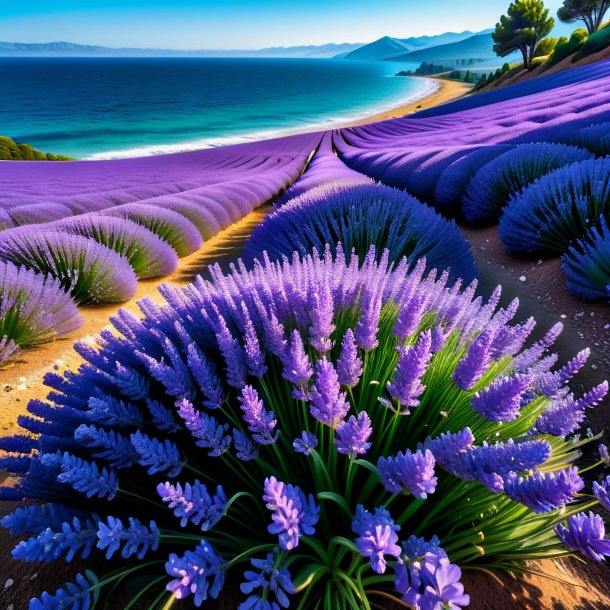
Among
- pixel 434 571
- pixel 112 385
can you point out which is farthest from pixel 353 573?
pixel 112 385

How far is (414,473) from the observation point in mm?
698

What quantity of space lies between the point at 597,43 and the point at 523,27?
76.0 feet

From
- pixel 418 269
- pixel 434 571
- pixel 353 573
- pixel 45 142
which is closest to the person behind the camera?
pixel 434 571

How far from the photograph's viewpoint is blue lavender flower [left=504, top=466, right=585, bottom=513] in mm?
677

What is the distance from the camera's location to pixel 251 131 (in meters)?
45.8

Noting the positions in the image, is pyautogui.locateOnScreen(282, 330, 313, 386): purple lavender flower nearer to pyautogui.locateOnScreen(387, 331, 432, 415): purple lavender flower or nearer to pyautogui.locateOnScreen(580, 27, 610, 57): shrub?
pyautogui.locateOnScreen(387, 331, 432, 415): purple lavender flower

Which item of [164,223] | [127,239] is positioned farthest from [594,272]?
[164,223]

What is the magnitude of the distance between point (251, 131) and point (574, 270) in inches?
1851

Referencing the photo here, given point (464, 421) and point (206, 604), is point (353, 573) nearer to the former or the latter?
point (206, 604)

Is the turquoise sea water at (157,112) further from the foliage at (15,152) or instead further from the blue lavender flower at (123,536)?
the blue lavender flower at (123,536)

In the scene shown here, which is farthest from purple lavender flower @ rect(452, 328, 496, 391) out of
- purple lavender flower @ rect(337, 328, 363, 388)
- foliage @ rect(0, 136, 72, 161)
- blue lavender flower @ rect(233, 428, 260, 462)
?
foliage @ rect(0, 136, 72, 161)

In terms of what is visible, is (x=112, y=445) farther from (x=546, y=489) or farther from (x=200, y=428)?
(x=546, y=489)

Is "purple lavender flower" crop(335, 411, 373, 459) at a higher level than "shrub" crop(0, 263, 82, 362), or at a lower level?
higher

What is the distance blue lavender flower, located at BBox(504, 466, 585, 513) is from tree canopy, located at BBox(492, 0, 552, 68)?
57.7 m
